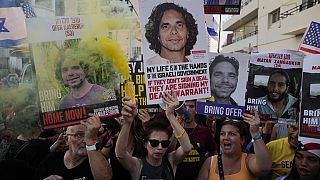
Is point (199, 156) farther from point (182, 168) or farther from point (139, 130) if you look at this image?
point (139, 130)

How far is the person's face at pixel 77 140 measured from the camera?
329cm

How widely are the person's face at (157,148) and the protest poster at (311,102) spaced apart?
46.6 inches

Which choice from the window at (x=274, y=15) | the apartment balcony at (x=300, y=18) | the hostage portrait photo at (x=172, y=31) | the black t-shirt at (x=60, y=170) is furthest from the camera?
the window at (x=274, y=15)

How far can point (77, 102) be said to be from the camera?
3.18 meters

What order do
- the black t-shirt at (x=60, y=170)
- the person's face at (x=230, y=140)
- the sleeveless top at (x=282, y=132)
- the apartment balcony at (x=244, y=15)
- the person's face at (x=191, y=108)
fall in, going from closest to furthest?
the black t-shirt at (x=60, y=170)
the person's face at (x=230, y=140)
the sleeveless top at (x=282, y=132)
the person's face at (x=191, y=108)
the apartment balcony at (x=244, y=15)

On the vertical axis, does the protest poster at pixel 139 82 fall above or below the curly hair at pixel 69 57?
below

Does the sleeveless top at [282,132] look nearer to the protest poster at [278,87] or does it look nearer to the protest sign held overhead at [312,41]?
the protest poster at [278,87]

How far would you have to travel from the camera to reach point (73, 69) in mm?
3131

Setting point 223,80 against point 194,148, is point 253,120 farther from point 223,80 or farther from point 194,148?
point 194,148

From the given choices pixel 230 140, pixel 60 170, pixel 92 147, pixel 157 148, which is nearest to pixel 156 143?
pixel 157 148

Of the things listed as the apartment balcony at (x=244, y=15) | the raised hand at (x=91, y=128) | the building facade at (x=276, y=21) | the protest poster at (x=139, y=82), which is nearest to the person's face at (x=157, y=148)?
the raised hand at (x=91, y=128)

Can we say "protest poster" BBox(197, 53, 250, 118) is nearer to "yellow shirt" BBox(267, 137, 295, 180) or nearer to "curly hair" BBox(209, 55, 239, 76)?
"curly hair" BBox(209, 55, 239, 76)

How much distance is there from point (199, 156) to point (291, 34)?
75.3ft

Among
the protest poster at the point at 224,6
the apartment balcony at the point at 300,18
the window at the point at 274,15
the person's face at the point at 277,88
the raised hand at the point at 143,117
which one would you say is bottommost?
the raised hand at the point at 143,117
